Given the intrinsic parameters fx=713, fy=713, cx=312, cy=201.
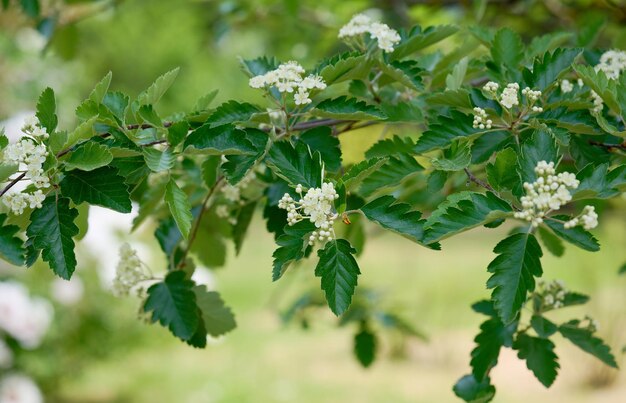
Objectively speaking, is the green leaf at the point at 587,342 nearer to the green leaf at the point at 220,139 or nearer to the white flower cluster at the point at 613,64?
the white flower cluster at the point at 613,64

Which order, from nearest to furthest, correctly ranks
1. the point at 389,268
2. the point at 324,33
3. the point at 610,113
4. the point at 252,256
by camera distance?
the point at 610,113
the point at 324,33
the point at 389,268
the point at 252,256

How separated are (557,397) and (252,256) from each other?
5100 millimetres

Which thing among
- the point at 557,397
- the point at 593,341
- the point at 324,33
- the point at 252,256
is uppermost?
the point at 593,341

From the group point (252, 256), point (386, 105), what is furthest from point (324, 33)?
point (252, 256)

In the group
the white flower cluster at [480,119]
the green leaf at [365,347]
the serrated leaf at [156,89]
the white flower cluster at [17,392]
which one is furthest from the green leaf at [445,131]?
the white flower cluster at [17,392]

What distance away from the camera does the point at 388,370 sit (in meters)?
4.86

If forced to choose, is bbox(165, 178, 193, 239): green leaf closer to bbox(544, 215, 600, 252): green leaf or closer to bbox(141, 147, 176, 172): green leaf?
bbox(141, 147, 176, 172): green leaf

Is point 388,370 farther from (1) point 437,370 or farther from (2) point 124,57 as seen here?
(2) point 124,57

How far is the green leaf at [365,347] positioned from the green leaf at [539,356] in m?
0.74

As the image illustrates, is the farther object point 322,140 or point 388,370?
point 388,370

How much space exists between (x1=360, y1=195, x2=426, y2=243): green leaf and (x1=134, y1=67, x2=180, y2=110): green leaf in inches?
12.2

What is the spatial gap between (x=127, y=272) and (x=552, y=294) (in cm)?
72

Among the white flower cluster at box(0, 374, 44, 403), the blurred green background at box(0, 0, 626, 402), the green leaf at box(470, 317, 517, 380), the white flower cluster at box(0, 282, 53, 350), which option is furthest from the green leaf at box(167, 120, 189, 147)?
the white flower cluster at box(0, 374, 44, 403)

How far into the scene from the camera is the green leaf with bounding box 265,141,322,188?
34.8 inches
